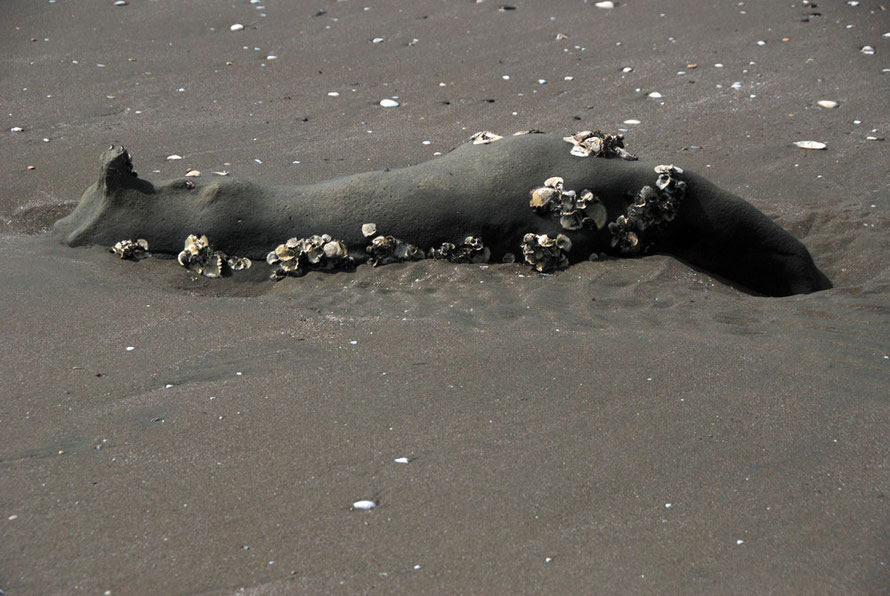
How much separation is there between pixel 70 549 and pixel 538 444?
58.7 inches

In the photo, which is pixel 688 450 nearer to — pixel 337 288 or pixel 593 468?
pixel 593 468

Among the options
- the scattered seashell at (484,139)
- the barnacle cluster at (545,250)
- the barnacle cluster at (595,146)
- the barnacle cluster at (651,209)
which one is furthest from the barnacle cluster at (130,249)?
the barnacle cluster at (651,209)

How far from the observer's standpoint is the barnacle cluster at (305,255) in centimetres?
457

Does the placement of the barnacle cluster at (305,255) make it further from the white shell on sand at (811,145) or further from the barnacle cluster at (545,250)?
the white shell on sand at (811,145)

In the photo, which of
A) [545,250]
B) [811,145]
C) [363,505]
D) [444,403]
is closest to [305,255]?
[545,250]

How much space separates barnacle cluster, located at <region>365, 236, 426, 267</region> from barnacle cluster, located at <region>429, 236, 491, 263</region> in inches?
3.7

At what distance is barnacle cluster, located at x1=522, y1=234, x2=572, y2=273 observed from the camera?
4602mm

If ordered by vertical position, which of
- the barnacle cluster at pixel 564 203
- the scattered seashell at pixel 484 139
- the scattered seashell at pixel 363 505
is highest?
the scattered seashell at pixel 484 139

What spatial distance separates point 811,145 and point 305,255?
406 centimetres

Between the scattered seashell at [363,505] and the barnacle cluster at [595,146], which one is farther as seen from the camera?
Result: the barnacle cluster at [595,146]

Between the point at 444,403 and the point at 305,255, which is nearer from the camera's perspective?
the point at 444,403

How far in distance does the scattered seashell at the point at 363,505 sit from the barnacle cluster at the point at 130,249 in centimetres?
248

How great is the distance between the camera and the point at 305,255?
4590 millimetres

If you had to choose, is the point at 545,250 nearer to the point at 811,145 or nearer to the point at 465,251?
the point at 465,251
